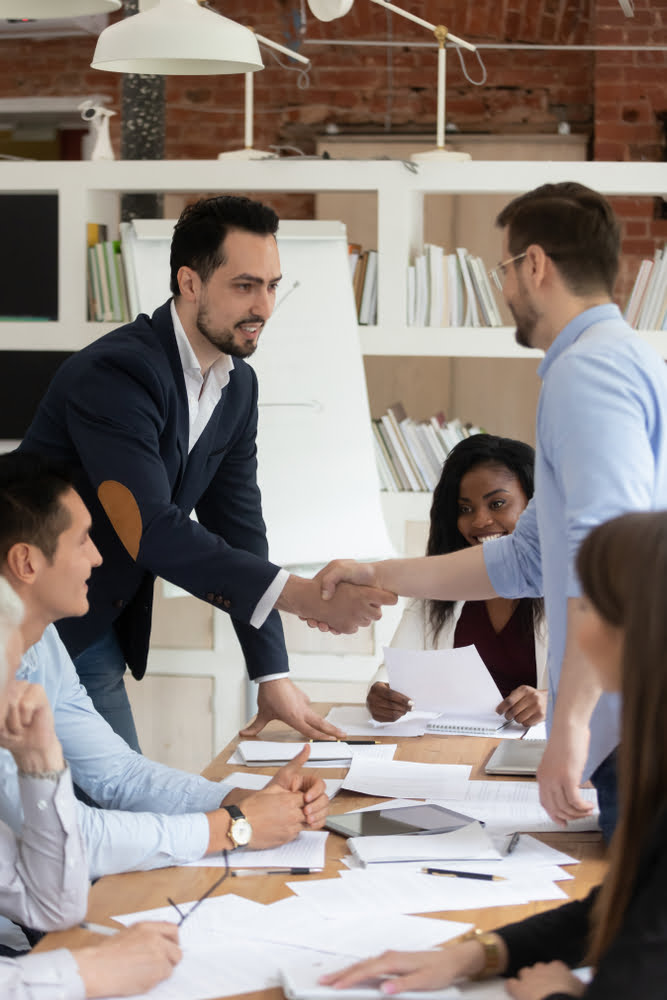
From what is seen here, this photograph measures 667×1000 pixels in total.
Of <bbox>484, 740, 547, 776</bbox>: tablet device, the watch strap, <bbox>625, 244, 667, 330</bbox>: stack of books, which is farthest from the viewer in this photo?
<bbox>625, 244, 667, 330</bbox>: stack of books

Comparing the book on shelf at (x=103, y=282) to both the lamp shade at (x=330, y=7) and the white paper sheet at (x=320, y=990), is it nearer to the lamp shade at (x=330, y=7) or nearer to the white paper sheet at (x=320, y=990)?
the lamp shade at (x=330, y=7)

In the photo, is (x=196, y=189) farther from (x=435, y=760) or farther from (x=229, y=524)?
(x=435, y=760)

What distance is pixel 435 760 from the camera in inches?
83.0

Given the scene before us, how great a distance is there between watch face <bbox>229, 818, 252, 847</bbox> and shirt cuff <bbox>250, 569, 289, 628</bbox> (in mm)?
635

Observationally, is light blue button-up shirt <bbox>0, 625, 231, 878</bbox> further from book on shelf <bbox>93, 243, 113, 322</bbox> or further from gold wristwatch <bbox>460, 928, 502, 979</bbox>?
book on shelf <bbox>93, 243, 113, 322</bbox>

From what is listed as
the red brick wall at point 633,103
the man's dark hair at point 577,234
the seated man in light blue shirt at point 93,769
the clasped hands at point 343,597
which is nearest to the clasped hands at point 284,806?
the seated man in light blue shirt at point 93,769

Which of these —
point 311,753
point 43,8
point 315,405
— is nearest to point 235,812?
point 311,753

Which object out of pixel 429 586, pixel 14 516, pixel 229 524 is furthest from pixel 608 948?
pixel 229 524

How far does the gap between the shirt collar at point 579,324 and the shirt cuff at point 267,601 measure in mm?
781

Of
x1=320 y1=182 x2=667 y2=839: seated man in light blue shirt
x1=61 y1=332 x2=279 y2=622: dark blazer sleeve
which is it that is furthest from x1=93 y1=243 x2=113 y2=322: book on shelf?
x1=320 y1=182 x2=667 y2=839: seated man in light blue shirt

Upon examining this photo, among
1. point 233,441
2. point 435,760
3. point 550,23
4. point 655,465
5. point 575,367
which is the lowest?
point 435,760

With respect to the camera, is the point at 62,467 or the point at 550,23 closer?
the point at 62,467

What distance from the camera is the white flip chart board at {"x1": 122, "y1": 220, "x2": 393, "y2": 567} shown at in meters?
3.77

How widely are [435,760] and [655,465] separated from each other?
0.79 m
